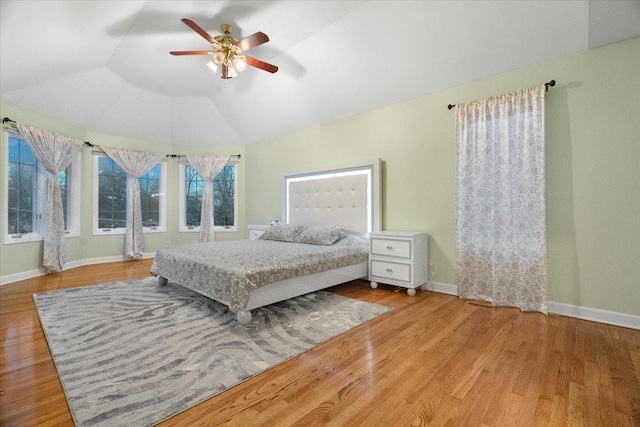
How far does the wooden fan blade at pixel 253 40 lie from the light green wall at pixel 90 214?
11.3 feet

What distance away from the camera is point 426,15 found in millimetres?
2770

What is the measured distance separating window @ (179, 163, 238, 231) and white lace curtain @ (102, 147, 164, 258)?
88cm

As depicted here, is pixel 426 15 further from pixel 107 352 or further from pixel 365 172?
pixel 107 352

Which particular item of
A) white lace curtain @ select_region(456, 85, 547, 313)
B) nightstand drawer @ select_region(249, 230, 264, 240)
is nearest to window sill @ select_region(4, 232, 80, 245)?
nightstand drawer @ select_region(249, 230, 264, 240)

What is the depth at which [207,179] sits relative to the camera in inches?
238

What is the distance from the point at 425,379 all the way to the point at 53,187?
5.66 metres

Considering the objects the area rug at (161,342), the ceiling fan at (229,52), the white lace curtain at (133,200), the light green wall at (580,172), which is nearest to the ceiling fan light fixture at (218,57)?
the ceiling fan at (229,52)

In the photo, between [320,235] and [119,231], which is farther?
[119,231]

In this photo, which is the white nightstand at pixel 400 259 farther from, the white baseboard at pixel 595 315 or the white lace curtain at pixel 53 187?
the white lace curtain at pixel 53 187

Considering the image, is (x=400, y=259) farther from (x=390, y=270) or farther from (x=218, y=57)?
(x=218, y=57)

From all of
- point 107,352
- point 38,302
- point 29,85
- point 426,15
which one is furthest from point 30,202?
point 426,15

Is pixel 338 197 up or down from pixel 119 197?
down

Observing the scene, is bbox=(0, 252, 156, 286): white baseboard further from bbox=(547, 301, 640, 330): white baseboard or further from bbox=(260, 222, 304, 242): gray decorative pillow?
bbox=(547, 301, 640, 330): white baseboard

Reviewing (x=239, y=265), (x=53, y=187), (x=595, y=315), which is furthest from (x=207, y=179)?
(x=595, y=315)
